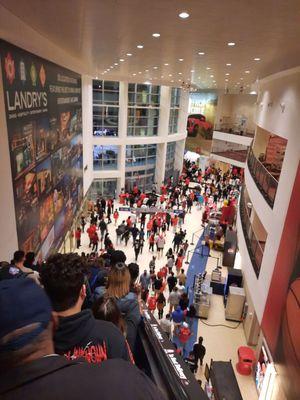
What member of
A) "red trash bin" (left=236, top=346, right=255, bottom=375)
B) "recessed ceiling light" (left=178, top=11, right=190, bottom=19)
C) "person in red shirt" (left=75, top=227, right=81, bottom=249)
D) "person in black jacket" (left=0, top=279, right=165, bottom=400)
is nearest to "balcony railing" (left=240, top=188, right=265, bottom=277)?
"red trash bin" (left=236, top=346, right=255, bottom=375)

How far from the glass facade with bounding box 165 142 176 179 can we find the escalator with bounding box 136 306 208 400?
28.4 meters

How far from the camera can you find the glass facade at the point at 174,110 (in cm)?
2812

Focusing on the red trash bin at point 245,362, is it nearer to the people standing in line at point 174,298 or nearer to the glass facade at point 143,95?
the people standing in line at point 174,298

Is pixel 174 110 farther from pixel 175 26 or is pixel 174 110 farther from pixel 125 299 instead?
pixel 125 299

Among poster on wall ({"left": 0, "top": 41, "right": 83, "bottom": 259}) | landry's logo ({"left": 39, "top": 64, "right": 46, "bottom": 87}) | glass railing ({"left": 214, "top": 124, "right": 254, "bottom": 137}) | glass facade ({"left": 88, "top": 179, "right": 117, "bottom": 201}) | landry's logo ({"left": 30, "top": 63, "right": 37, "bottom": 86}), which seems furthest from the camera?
glass railing ({"left": 214, "top": 124, "right": 254, "bottom": 137})

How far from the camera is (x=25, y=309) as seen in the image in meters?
1.07

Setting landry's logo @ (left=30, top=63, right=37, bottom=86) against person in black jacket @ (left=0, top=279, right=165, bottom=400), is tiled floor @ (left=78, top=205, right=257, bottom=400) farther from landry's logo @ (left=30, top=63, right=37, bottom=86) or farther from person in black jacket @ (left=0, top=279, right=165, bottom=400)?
person in black jacket @ (left=0, top=279, right=165, bottom=400)

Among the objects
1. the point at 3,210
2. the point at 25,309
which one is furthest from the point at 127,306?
the point at 3,210

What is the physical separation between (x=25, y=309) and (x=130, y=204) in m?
21.3

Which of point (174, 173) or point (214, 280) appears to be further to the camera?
point (174, 173)

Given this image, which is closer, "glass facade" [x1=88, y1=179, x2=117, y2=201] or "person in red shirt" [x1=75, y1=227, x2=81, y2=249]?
"person in red shirt" [x1=75, y1=227, x2=81, y2=249]

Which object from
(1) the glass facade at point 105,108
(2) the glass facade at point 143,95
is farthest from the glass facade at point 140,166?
(2) the glass facade at point 143,95

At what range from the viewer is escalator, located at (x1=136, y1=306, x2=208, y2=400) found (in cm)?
151

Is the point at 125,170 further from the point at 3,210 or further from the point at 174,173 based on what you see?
the point at 3,210
